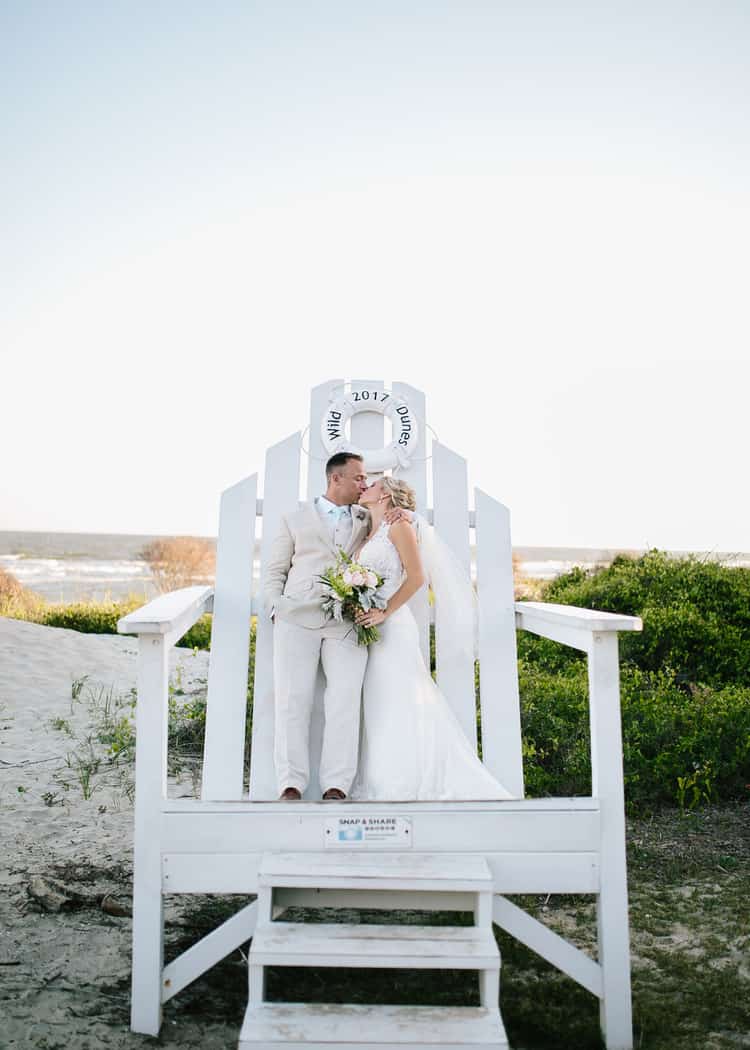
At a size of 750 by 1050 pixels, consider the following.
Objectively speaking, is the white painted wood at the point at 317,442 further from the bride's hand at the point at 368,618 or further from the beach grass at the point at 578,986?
the beach grass at the point at 578,986

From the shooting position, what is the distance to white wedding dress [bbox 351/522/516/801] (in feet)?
7.98

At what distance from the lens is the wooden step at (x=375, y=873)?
1.87m

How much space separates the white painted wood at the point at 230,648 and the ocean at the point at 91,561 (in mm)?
11878

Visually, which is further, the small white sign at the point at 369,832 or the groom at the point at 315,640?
the groom at the point at 315,640

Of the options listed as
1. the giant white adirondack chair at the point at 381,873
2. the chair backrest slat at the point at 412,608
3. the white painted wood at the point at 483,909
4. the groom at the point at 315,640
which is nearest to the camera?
the giant white adirondack chair at the point at 381,873

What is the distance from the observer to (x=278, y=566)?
287 centimetres

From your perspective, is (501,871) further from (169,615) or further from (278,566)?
(278,566)

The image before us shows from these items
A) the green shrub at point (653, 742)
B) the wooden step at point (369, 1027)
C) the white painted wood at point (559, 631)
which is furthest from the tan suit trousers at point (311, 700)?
the green shrub at point (653, 742)

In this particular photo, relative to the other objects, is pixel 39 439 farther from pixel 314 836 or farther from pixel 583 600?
pixel 314 836

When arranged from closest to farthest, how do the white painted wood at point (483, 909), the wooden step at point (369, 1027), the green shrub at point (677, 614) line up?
the wooden step at point (369, 1027) → the white painted wood at point (483, 909) → the green shrub at point (677, 614)

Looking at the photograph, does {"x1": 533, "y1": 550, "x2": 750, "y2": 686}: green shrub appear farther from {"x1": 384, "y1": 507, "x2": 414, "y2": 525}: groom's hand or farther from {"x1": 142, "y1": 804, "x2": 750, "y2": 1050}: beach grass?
{"x1": 384, "y1": 507, "x2": 414, "y2": 525}: groom's hand

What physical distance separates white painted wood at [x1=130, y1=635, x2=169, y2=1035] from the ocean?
1270 cm

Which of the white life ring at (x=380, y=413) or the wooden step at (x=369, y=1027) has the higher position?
the white life ring at (x=380, y=413)

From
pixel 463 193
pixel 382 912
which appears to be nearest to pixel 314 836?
pixel 382 912
